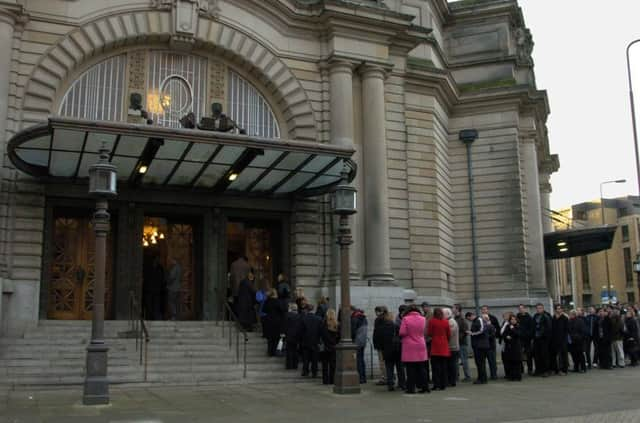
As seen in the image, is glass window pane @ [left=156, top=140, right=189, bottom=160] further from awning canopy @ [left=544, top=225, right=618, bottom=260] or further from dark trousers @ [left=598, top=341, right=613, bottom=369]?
awning canopy @ [left=544, top=225, right=618, bottom=260]

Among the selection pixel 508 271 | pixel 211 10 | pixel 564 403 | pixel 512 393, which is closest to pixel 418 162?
pixel 508 271

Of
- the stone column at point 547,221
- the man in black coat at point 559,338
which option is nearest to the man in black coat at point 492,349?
the man in black coat at point 559,338

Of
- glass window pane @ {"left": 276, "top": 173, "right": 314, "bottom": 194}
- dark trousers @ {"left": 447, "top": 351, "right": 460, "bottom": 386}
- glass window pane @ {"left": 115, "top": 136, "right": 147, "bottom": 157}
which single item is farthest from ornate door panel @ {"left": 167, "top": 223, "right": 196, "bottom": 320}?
dark trousers @ {"left": 447, "top": 351, "right": 460, "bottom": 386}

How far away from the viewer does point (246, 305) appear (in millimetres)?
20297

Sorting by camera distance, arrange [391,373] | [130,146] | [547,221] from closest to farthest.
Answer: [391,373] → [130,146] → [547,221]

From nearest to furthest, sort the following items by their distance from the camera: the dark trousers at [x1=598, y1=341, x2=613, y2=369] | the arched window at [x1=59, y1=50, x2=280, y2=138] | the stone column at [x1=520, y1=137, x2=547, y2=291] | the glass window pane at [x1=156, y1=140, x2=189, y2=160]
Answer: the glass window pane at [x1=156, y1=140, x2=189, y2=160] < the arched window at [x1=59, y1=50, x2=280, y2=138] < the dark trousers at [x1=598, y1=341, x2=613, y2=369] < the stone column at [x1=520, y1=137, x2=547, y2=291]

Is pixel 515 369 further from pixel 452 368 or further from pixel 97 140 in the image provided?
pixel 97 140

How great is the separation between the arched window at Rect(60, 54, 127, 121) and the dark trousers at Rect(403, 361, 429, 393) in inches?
451

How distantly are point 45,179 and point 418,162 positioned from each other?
42.7 feet

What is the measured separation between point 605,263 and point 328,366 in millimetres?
78271

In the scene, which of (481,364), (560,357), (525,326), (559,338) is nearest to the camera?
(481,364)

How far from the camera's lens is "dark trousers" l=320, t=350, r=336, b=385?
16734 mm

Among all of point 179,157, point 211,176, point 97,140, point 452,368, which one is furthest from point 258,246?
point 452,368

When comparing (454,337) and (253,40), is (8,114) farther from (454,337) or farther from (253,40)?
(454,337)
